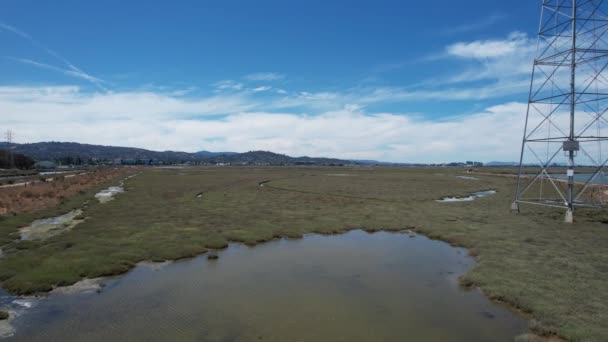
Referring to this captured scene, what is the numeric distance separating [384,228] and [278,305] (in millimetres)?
18130

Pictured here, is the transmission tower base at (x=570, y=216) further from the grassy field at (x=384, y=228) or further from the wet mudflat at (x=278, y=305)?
the wet mudflat at (x=278, y=305)

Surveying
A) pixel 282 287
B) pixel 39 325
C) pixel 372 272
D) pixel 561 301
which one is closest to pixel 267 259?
pixel 282 287

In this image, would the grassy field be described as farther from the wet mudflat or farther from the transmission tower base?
the wet mudflat

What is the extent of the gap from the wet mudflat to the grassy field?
1.38 m

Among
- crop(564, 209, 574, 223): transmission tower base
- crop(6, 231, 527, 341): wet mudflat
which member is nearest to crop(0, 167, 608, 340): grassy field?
crop(564, 209, 574, 223): transmission tower base

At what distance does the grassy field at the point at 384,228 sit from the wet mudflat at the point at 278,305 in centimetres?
138

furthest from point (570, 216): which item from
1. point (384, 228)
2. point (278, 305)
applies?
point (278, 305)

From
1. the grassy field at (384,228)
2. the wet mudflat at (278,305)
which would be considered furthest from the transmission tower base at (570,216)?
the wet mudflat at (278,305)

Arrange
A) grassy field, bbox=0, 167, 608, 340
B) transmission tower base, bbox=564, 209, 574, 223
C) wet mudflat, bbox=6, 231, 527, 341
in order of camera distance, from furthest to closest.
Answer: transmission tower base, bbox=564, 209, 574, 223
grassy field, bbox=0, 167, 608, 340
wet mudflat, bbox=6, 231, 527, 341

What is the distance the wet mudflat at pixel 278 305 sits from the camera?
11664 millimetres

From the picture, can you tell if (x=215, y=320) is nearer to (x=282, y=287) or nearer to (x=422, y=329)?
(x=282, y=287)

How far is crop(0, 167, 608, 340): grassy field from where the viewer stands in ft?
45.8

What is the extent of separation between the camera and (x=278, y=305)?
14.0 m

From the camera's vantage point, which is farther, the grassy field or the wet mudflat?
the grassy field
